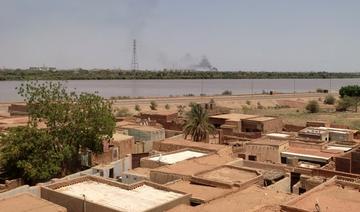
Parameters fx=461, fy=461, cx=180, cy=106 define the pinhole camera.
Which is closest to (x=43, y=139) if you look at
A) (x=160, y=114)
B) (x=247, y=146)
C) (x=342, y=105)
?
(x=247, y=146)

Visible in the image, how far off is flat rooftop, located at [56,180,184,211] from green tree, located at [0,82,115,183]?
7277 mm

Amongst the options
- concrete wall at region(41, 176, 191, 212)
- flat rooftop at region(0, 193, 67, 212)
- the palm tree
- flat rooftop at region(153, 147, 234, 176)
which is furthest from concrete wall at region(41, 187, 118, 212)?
the palm tree

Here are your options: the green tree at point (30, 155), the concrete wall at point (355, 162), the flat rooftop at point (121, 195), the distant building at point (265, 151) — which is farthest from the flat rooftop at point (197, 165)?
the green tree at point (30, 155)

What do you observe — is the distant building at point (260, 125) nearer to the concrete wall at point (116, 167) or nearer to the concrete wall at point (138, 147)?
the concrete wall at point (138, 147)

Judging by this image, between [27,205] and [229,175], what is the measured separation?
9428 mm

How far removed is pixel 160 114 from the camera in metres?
48.3

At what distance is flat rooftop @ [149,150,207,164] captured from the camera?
2564cm

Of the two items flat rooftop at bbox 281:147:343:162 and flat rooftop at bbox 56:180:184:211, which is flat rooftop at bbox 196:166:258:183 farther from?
flat rooftop at bbox 281:147:343:162

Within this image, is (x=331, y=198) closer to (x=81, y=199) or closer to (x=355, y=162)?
(x=355, y=162)

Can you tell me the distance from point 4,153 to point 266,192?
51.8 ft

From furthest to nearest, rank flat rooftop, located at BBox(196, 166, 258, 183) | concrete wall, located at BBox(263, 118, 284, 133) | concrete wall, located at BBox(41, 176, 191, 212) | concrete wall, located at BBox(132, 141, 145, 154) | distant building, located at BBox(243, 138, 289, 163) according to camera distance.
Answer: concrete wall, located at BBox(263, 118, 284, 133), concrete wall, located at BBox(132, 141, 145, 154), distant building, located at BBox(243, 138, 289, 163), flat rooftop, located at BBox(196, 166, 258, 183), concrete wall, located at BBox(41, 176, 191, 212)

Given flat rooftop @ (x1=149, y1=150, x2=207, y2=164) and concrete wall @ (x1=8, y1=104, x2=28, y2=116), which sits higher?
concrete wall @ (x1=8, y1=104, x2=28, y2=116)

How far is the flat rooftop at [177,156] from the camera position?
25641 millimetres

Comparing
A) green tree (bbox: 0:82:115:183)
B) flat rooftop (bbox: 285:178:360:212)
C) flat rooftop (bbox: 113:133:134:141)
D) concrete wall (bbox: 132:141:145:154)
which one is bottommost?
concrete wall (bbox: 132:141:145:154)
